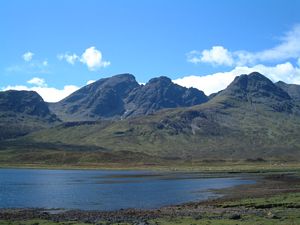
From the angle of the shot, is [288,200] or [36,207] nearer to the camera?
[288,200]

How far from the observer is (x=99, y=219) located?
205 ft

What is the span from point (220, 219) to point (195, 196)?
45.1m

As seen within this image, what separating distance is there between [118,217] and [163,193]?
48048 mm

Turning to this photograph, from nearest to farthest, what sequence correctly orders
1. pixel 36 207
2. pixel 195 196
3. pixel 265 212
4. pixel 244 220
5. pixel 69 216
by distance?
1. pixel 244 220
2. pixel 265 212
3. pixel 69 216
4. pixel 36 207
5. pixel 195 196

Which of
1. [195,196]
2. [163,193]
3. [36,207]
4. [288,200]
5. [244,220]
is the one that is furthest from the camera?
[163,193]

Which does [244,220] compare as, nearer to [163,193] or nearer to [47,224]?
[47,224]

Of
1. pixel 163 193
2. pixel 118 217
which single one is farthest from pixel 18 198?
pixel 118 217

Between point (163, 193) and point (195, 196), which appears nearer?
point (195, 196)

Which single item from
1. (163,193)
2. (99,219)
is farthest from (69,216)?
(163,193)

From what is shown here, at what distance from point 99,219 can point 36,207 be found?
85.5ft

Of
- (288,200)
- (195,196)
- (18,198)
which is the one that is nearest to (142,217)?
(288,200)

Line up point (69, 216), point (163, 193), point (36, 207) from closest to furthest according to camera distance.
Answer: point (69, 216)
point (36, 207)
point (163, 193)

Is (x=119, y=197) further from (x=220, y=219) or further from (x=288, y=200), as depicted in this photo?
(x=220, y=219)

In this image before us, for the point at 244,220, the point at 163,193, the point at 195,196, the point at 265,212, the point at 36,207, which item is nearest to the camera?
the point at 244,220
